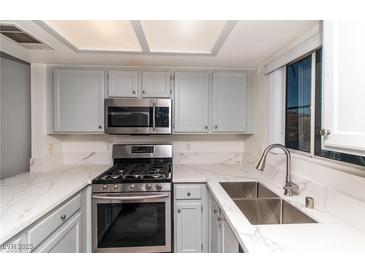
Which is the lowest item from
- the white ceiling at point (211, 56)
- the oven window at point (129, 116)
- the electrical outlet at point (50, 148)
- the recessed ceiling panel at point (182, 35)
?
the electrical outlet at point (50, 148)

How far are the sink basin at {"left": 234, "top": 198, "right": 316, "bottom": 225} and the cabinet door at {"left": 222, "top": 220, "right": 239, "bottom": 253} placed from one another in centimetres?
32

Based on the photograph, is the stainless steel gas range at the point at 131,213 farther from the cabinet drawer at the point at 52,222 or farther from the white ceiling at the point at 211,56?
the white ceiling at the point at 211,56

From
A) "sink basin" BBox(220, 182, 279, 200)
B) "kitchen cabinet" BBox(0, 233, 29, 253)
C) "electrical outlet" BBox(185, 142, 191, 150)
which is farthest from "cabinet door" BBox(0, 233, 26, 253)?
"electrical outlet" BBox(185, 142, 191, 150)

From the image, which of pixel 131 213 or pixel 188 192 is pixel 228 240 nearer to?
pixel 188 192

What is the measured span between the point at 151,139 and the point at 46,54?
141 centimetres

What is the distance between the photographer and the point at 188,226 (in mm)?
2082

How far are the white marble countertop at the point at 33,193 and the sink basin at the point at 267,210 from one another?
4.35ft

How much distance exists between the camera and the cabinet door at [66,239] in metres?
1.36

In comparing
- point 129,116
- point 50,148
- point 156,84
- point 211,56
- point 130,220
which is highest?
point 211,56

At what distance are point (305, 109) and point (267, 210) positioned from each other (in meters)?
0.91

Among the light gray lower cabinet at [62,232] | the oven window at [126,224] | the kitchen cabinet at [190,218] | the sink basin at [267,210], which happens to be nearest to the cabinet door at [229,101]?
the kitchen cabinet at [190,218]

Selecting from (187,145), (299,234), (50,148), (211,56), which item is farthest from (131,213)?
(211,56)
